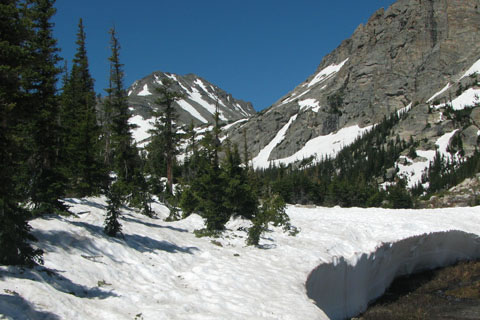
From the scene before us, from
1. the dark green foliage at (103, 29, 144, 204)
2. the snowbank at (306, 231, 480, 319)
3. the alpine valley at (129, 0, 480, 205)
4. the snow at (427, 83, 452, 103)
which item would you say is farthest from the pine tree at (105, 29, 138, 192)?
the snow at (427, 83, 452, 103)

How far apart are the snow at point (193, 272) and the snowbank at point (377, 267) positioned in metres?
0.06

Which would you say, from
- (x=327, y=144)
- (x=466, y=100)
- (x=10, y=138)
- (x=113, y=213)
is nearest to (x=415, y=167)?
(x=466, y=100)

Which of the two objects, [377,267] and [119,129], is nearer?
[377,267]

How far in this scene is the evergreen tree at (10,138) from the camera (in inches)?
330

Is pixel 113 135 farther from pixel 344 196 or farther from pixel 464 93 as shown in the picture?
pixel 464 93

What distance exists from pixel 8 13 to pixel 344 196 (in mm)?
84527

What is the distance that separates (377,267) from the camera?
19.0 metres

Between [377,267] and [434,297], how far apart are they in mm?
3008

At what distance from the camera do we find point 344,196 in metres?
86.9

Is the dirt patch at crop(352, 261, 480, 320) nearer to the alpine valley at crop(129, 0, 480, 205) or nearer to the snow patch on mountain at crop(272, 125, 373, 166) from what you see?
the alpine valley at crop(129, 0, 480, 205)

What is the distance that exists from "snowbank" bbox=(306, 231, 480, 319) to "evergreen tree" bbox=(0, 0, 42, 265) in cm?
902

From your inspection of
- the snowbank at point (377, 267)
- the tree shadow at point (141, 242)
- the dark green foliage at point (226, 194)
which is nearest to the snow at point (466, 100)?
the snowbank at point (377, 267)

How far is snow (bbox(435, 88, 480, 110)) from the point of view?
148m

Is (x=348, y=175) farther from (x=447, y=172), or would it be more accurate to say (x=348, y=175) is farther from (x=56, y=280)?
(x=56, y=280)
